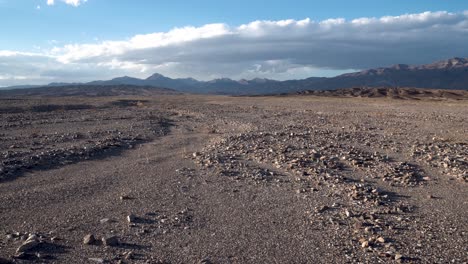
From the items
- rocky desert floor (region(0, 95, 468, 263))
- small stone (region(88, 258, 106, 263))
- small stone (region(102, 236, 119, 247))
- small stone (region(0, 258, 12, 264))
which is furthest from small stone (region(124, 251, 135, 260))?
small stone (region(0, 258, 12, 264))

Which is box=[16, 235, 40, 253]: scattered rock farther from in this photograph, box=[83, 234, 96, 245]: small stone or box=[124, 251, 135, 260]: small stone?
box=[124, 251, 135, 260]: small stone

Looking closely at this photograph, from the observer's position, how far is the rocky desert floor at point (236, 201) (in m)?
7.48

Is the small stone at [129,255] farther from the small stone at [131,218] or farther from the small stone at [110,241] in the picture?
the small stone at [131,218]

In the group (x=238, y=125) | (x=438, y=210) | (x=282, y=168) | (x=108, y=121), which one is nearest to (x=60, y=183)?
(x=282, y=168)

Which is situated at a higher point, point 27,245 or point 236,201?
point 27,245

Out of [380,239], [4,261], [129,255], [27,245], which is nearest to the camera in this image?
[4,261]

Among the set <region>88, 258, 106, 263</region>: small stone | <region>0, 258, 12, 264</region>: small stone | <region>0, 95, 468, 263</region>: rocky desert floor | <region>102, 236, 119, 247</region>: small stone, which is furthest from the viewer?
<region>102, 236, 119, 247</region>: small stone

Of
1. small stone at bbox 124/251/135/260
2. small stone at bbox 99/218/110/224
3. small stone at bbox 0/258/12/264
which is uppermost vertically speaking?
small stone at bbox 0/258/12/264

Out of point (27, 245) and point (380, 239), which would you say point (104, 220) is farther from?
point (380, 239)

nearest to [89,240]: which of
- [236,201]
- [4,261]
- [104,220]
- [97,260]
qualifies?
[97,260]

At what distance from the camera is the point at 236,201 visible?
1017 cm

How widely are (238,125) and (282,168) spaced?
12.1 meters

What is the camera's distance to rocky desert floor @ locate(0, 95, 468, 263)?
7.48 meters

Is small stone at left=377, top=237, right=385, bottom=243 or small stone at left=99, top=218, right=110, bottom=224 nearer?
small stone at left=377, top=237, right=385, bottom=243
